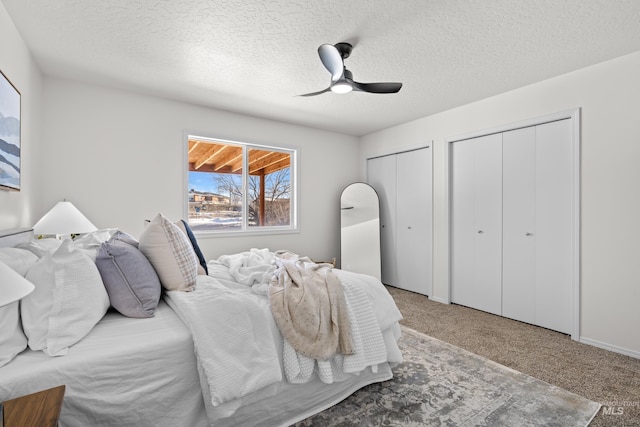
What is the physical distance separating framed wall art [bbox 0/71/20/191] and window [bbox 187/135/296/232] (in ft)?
5.60

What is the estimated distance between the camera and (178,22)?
2186 millimetres

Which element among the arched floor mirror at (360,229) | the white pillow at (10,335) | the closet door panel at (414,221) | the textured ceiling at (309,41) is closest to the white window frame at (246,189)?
the textured ceiling at (309,41)

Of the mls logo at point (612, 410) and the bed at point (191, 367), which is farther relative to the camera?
the mls logo at point (612, 410)

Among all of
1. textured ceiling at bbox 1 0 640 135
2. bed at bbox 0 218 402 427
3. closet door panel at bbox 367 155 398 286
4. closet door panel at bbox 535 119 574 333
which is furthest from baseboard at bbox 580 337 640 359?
textured ceiling at bbox 1 0 640 135

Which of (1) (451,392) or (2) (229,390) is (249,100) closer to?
(2) (229,390)

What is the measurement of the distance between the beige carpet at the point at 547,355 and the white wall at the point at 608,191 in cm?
20

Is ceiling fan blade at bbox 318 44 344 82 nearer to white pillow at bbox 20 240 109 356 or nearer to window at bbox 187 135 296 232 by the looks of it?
white pillow at bbox 20 240 109 356

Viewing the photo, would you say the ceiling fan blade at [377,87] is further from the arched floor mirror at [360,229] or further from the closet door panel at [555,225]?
the arched floor mirror at [360,229]

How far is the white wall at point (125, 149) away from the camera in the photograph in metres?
3.09

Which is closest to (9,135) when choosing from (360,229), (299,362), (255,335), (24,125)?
(24,125)

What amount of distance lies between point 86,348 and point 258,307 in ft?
2.45

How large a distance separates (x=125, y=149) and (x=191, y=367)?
284 cm

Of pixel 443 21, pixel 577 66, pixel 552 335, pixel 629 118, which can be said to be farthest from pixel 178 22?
pixel 552 335

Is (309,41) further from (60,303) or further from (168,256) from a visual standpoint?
(60,303)
